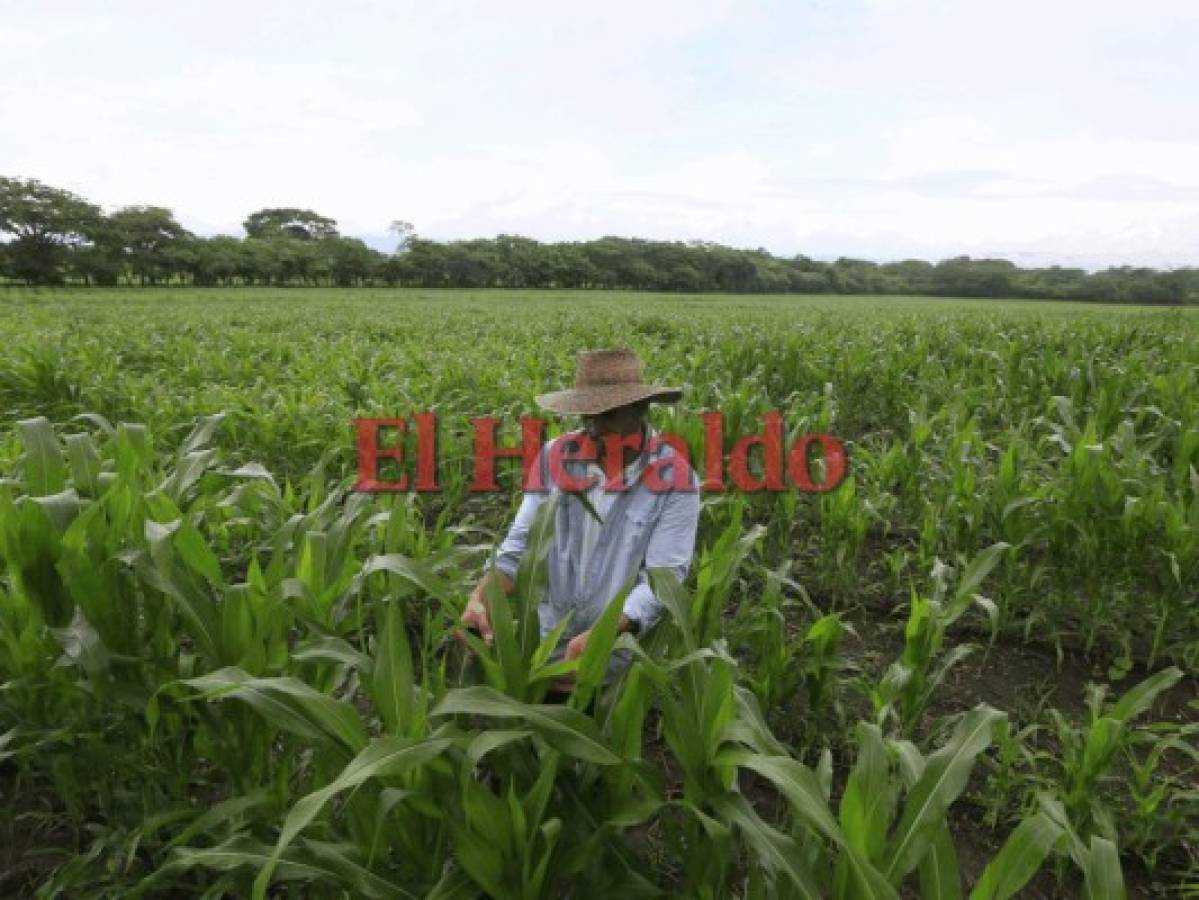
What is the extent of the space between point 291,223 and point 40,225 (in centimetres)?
4754

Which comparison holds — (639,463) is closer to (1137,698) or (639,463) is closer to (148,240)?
(1137,698)

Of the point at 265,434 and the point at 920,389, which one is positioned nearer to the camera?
the point at 265,434

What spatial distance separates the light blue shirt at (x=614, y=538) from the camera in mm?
1941

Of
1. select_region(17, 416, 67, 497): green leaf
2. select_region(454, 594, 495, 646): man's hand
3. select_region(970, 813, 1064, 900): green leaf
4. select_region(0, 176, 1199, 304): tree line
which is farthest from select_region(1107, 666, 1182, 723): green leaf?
select_region(0, 176, 1199, 304): tree line

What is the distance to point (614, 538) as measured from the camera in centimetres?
199

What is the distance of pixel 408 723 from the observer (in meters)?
1.29

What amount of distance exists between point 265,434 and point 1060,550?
13.5 feet

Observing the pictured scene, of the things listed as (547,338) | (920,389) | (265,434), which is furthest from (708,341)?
(265,434)

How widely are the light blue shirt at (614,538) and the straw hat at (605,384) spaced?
0.15 metres

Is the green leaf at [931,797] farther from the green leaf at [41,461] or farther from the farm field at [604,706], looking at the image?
the green leaf at [41,461]

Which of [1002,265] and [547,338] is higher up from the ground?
[1002,265]

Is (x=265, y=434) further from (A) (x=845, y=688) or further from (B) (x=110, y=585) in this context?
(A) (x=845, y=688)

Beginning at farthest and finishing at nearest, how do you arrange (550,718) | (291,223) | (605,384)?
(291,223)
(605,384)
(550,718)

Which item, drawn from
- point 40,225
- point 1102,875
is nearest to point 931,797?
point 1102,875
